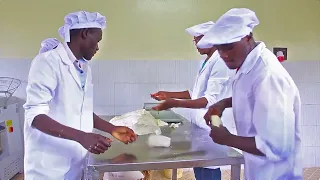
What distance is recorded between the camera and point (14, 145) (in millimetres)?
2576

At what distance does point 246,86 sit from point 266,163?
0.21m

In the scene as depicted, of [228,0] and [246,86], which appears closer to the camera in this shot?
[246,86]

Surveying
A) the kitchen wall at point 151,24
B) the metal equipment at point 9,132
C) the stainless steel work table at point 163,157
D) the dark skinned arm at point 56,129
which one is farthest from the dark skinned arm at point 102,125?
the kitchen wall at point 151,24

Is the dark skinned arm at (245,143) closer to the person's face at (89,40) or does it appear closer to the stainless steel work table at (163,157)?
the stainless steel work table at (163,157)

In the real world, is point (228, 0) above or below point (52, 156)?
above

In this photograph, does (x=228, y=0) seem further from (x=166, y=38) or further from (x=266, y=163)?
(x=266, y=163)

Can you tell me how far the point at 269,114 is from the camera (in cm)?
78

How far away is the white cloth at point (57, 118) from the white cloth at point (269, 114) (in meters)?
0.59

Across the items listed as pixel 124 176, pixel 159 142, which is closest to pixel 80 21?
pixel 159 142

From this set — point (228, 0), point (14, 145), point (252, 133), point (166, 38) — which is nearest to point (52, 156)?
point (252, 133)

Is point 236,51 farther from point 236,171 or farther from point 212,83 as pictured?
point 212,83

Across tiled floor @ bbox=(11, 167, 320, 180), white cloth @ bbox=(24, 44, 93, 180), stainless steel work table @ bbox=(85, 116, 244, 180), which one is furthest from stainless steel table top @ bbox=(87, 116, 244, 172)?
tiled floor @ bbox=(11, 167, 320, 180)

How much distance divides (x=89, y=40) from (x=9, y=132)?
166 cm

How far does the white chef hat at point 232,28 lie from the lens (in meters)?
0.80
